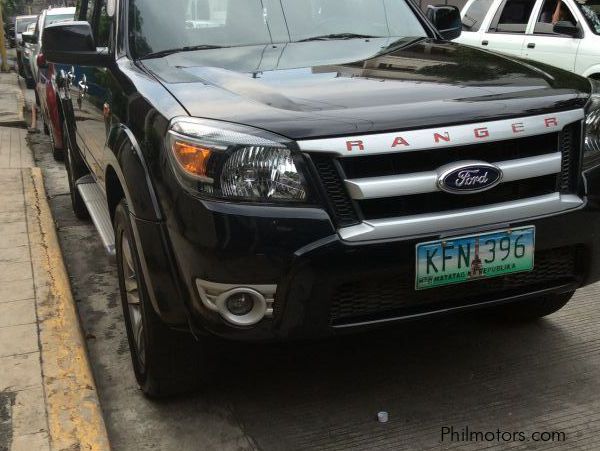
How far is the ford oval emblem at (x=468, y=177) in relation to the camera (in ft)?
7.61

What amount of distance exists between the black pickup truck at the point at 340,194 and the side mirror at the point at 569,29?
19.8ft

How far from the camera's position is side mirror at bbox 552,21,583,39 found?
27.5 ft

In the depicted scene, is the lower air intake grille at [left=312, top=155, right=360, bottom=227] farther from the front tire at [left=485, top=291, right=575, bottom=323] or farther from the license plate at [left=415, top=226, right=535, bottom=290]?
the front tire at [left=485, top=291, right=575, bottom=323]

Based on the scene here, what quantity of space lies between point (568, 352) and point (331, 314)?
4.92 feet

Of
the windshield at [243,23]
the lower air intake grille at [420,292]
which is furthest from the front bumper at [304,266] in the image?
the windshield at [243,23]

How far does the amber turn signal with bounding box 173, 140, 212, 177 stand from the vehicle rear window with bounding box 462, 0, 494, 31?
8.32 m

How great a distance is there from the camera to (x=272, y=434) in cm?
274

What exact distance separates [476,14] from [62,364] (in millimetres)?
8460

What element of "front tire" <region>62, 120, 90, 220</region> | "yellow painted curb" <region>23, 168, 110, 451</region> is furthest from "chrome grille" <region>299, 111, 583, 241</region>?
"front tire" <region>62, 120, 90, 220</region>

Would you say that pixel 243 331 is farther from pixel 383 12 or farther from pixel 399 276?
pixel 383 12

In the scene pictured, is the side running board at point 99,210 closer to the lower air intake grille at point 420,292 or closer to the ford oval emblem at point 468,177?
the lower air intake grille at point 420,292

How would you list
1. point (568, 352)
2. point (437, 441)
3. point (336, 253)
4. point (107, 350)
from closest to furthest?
point (336, 253) < point (437, 441) < point (568, 352) < point (107, 350)

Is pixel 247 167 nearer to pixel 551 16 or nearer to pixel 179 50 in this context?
pixel 179 50

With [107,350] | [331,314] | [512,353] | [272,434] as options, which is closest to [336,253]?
[331,314]
